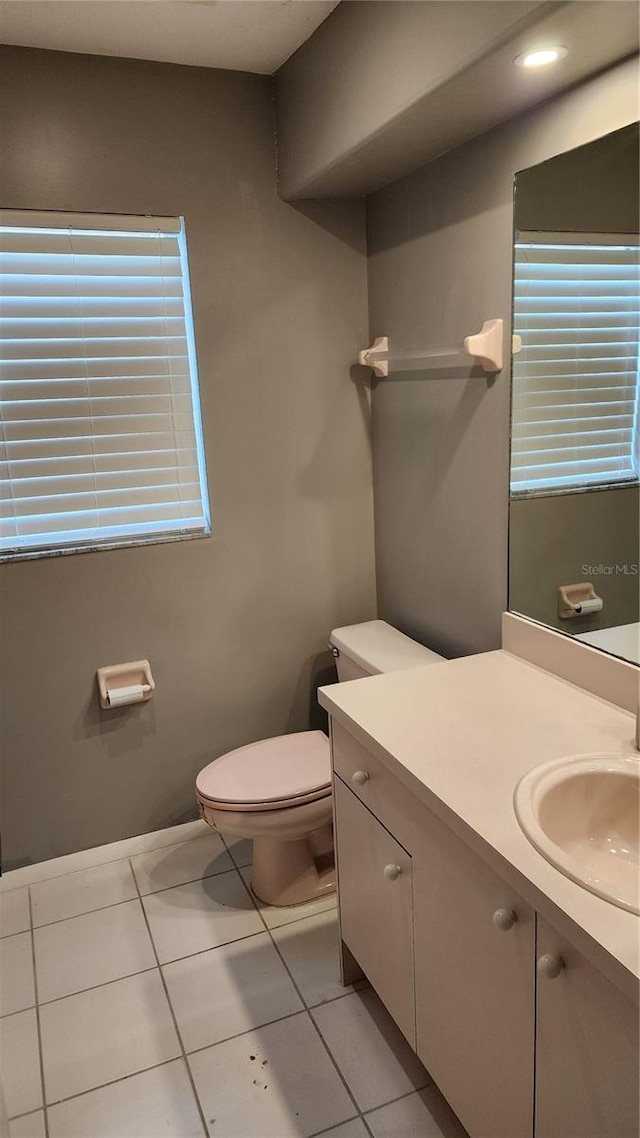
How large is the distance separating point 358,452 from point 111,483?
32.4 inches

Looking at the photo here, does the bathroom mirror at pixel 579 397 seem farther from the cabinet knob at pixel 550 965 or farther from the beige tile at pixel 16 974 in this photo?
the beige tile at pixel 16 974

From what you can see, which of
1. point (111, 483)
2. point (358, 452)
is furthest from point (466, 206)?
point (111, 483)

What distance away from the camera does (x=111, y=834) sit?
245 cm

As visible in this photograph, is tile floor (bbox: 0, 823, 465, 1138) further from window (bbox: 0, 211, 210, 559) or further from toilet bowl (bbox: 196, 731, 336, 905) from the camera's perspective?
window (bbox: 0, 211, 210, 559)

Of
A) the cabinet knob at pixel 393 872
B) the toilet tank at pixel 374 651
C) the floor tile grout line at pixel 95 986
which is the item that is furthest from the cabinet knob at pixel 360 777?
the floor tile grout line at pixel 95 986

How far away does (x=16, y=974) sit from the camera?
198 cm

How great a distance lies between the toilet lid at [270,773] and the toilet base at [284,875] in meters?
0.21

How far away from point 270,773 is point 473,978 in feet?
3.12

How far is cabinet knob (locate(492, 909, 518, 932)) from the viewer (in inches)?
42.9

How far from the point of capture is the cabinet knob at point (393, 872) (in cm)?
A: 145

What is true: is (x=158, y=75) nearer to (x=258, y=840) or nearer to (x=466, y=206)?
(x=466, y=206)

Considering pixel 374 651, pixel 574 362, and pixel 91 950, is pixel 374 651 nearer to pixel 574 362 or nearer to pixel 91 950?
pixel 574 362

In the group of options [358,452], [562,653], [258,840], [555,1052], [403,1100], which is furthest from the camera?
[358,452]

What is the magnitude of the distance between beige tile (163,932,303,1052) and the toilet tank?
800 mm
